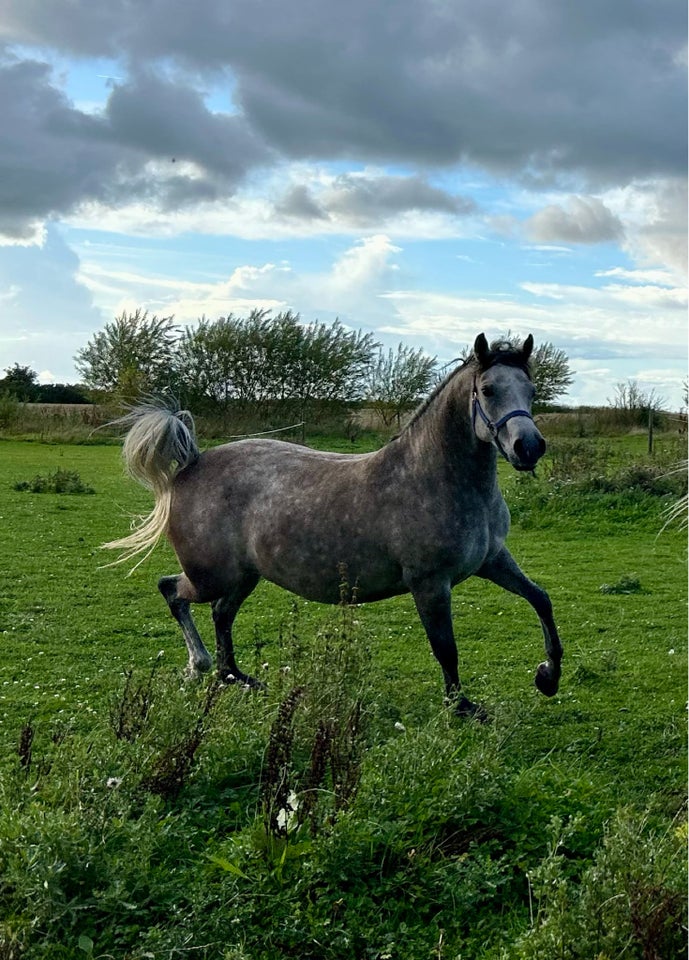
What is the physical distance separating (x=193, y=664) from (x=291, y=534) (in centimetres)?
134

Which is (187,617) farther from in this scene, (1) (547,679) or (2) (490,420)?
(2) (490,420)

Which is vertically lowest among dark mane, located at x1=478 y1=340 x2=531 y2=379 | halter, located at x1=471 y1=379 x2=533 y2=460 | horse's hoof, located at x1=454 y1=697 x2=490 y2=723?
horse's hoof, located at x1=454 y1=697 x2=490 y2=723

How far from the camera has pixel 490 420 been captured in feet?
17.7

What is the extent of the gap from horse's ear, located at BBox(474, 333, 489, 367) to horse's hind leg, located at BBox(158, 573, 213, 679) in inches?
113

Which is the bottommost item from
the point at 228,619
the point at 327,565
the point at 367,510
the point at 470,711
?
the point at 470,711

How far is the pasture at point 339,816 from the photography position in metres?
3.35

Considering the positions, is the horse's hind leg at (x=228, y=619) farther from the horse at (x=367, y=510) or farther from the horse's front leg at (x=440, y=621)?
the horse's front leg at (x=440, y=621)

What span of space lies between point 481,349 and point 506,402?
14.6 inches

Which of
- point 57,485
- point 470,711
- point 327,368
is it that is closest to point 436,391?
point 470,711

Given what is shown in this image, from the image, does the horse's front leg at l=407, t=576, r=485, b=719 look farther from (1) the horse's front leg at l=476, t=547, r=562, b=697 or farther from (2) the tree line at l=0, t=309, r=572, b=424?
(2) the tree line at l=0, t=309, r=572, b=424

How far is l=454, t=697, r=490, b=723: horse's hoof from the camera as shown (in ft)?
18.3

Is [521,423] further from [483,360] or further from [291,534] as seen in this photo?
[291,534]

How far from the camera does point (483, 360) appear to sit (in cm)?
548

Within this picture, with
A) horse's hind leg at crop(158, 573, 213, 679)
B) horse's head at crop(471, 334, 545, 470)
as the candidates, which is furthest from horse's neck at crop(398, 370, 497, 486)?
horse's hind leg at crop(158, 573, 213, 679)
